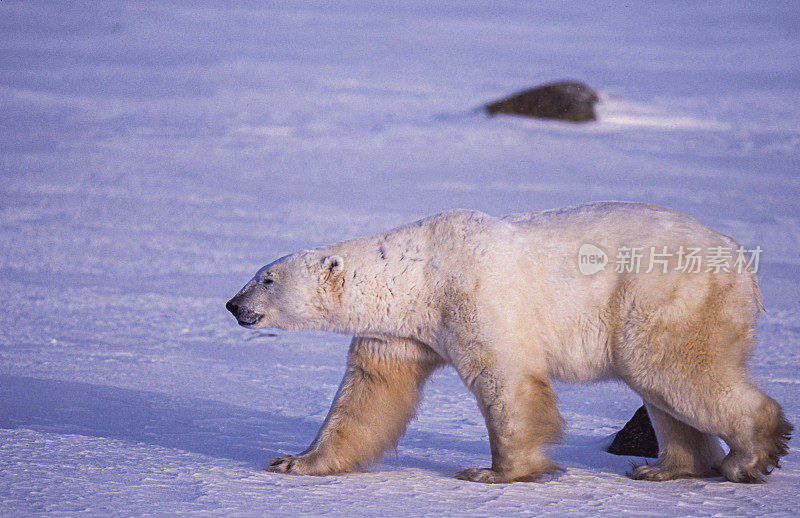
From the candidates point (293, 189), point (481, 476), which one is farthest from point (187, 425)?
point (293, 189)

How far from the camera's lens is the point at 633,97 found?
16.4 metres

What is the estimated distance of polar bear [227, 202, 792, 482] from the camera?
3.50 meters

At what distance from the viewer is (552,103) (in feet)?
49.0

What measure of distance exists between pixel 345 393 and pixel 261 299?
503mm

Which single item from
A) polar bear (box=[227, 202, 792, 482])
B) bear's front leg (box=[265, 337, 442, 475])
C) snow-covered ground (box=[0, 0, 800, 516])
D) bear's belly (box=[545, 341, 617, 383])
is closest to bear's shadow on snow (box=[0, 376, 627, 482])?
snow-covered ground (box=[0, 0, 800, 516])

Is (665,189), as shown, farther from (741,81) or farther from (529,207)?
(741,81)

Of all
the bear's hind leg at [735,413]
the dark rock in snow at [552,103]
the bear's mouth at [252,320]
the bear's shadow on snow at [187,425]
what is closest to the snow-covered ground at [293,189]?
the bear's shadow on snow at [187,425]

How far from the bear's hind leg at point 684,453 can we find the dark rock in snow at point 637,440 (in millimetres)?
438

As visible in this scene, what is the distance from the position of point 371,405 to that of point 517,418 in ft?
2.09

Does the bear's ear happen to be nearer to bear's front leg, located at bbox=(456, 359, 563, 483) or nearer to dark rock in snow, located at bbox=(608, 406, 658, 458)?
bear's front leg, located at bbox=(456, 359, 563, 483)

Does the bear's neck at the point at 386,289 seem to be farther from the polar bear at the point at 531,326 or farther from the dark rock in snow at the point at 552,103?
the dark rock in snow at the point at 552,103

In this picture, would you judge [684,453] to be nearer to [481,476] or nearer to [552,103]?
[481,476]

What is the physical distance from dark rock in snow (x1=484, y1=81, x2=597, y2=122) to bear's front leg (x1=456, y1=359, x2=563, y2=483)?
452 inches

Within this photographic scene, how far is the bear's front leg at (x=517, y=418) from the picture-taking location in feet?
11.5
